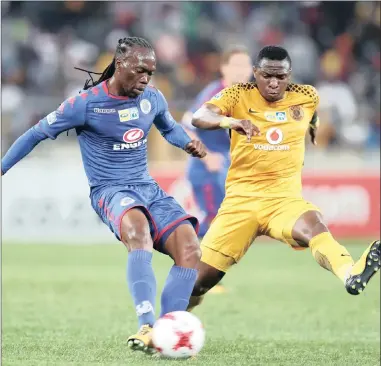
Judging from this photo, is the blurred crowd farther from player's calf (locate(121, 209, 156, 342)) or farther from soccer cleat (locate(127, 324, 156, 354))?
soccer cleat (locate(127, 324, 156, 354))

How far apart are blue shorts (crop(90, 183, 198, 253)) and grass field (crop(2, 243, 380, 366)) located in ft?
2.87

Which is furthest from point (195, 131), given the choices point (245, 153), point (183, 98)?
point (183, 98)

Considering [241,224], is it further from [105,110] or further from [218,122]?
[105,110]

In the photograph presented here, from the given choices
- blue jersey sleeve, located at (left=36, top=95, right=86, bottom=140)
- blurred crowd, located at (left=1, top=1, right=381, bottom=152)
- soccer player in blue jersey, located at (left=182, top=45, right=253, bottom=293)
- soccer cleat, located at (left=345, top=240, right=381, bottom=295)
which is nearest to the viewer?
soccer cleat, located at (left=345, top=240, right=381, bottom=295)

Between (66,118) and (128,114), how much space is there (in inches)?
17.3

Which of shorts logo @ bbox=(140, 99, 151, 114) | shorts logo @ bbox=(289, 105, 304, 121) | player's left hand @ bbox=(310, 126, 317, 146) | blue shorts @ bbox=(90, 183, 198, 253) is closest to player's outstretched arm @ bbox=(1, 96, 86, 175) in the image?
shorts logo @ bbox=(140, 99, 151, 114)

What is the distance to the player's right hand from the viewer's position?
22.2ft

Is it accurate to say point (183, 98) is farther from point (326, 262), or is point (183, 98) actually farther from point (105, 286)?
point (326, 262)

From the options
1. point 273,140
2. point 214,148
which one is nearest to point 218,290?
point 214,148

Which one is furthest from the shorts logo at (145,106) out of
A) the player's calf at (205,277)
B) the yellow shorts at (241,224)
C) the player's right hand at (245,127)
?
the player's calf at (205,277)

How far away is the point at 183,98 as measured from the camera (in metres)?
18.1

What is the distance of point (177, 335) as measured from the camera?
244 inches

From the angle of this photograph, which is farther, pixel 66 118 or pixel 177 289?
pixel 66 118

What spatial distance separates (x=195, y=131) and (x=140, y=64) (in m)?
3.88
